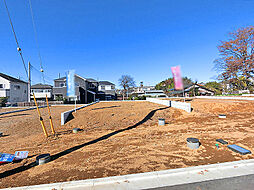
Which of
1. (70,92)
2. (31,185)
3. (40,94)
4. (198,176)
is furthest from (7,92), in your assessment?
(198,176)

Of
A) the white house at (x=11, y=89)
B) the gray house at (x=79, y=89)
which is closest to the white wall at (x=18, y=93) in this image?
the white house at (x=11, y=89)

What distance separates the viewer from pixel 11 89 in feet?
95.3

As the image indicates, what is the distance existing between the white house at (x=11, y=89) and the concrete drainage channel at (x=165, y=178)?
3551cm

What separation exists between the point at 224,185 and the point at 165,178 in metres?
1.24

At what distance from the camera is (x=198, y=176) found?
2.97 meters

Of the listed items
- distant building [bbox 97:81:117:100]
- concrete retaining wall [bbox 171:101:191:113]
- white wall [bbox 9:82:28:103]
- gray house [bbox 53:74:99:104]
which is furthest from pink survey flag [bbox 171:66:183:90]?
white wall [bbox 9:82:28:103]

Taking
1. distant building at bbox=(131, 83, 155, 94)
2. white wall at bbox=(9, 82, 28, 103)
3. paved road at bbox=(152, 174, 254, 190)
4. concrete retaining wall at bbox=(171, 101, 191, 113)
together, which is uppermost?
distant building at bbox=(131, 83, 155, 94)

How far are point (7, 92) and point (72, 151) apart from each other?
34333mm

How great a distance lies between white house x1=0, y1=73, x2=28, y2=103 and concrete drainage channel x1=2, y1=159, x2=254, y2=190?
3551cm

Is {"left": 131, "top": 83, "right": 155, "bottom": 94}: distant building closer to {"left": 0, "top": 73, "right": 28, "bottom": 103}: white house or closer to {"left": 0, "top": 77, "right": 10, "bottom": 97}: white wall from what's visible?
{"left": 0, "top": 73, "right": 28, "bottom": 103}: white house

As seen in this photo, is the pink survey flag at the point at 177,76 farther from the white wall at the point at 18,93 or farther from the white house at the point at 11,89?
the white wall at the point at 18,93

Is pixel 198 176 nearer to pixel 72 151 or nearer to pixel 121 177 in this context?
pixel 121 177

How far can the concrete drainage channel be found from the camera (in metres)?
2.74

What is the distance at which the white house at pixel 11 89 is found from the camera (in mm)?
28156
